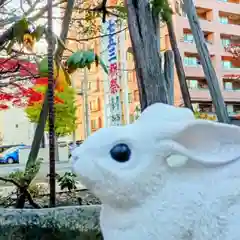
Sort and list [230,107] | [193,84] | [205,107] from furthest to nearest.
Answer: [230,107] → [205,107] → [193,84]

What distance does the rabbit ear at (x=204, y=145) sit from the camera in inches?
48.0

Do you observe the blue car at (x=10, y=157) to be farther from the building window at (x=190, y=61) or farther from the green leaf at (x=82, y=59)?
the green leaf at (x=82, y=59)

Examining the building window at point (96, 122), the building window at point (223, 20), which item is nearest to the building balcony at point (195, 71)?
the building window at point (223, 20)

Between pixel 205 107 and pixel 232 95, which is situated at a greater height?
pixel 232 95

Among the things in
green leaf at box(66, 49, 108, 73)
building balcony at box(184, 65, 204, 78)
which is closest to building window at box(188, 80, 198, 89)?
building balcony at box(184, 65, 204, 78)

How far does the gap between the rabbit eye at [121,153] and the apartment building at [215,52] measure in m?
16.9

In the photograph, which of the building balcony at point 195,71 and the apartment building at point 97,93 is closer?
the apartment building at point 97,93

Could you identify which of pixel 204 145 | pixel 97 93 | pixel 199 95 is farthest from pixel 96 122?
pixel 204 145

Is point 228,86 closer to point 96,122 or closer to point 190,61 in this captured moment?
point 190,61

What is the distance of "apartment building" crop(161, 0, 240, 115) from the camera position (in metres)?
18.2

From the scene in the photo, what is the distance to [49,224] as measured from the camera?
258 cm

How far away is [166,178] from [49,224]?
153 centimetres

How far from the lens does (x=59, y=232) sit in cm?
257

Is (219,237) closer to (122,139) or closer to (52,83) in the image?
(122,139)
